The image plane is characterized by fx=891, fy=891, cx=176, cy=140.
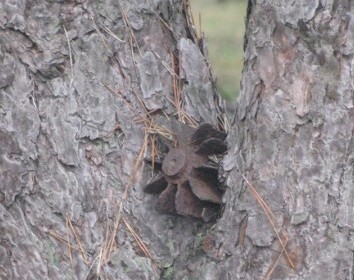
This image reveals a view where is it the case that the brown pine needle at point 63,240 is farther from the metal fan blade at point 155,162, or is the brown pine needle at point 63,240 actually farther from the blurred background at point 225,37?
the blurred background at point 225,37

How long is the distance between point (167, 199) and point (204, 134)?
0.17m

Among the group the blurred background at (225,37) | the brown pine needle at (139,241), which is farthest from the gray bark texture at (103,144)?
the blurred background at (225,37)

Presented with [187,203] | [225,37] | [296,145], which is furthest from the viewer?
[225,37]

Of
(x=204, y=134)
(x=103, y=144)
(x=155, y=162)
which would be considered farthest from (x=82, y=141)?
(x=204, y=134)

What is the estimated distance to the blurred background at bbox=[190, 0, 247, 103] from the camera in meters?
6.62

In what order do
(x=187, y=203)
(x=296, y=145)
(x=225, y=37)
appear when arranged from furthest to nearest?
1. (x=225, y=37)
2. (x=187, y=203)
3. (x=296, y=145)

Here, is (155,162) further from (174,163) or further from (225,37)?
(225,37)

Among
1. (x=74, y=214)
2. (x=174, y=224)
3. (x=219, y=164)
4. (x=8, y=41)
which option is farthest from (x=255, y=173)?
(x=8, y=41)

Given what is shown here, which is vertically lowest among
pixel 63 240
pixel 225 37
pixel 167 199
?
pixel 225 37

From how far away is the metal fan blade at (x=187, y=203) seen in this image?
6.48 feet

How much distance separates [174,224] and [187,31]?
0.48 m

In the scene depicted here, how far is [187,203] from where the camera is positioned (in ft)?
6.51

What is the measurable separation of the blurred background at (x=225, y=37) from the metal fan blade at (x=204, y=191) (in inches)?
153

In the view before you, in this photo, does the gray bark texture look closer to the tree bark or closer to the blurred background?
the tree bark
